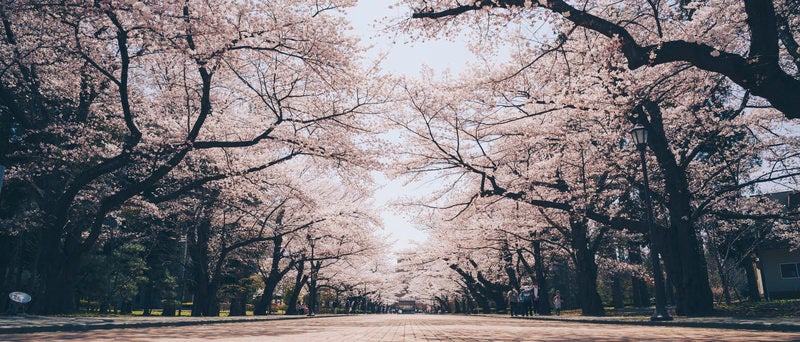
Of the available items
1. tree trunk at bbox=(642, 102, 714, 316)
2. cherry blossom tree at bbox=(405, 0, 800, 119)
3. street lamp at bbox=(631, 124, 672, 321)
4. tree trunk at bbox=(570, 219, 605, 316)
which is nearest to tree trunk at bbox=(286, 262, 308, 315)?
tree trunk at bbox=(570, 219, 605, 316)

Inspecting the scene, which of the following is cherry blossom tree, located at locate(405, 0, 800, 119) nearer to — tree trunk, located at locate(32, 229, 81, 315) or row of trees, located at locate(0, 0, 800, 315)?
row of trees, located at locate(0, 0, 800, 315)

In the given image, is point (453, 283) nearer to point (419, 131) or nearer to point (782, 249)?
point (782, 249)

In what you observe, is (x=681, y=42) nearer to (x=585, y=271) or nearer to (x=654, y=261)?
(x=654, y=261)

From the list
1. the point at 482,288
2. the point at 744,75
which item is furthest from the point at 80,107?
the point at 482,288

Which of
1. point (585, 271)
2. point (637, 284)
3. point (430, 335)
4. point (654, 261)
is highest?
point (654, 261)

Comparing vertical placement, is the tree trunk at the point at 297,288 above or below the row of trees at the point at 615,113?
below

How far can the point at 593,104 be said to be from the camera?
1266cm

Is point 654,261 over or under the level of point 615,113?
under

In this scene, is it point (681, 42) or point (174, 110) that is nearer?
point (681, 42)

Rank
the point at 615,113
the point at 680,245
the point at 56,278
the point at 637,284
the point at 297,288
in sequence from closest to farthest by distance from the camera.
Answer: the point at 615,113
the point at 680,245
the point at 56,278
the point at 297,288
the point at 637,284

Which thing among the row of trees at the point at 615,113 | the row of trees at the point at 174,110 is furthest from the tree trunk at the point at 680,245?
the row of trees at the point at 174,110

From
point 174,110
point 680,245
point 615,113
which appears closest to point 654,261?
point 680,245

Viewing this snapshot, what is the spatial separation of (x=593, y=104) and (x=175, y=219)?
2459 cm

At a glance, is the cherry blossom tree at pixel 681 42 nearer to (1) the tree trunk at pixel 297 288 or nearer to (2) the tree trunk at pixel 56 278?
(2) the tree trunk at pixel 56 278
